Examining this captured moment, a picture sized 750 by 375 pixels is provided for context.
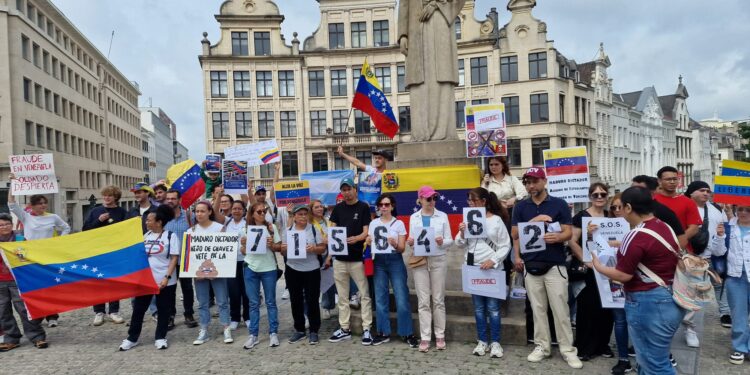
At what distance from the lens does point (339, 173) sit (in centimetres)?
1227

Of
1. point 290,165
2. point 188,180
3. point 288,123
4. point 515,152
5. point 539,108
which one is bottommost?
point 188,180

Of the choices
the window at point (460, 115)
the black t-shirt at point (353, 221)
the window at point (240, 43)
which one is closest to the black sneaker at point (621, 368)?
the black t-shirt at point (353, 221)

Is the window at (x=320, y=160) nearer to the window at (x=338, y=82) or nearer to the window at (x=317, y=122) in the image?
the window at (x=317, y=122)

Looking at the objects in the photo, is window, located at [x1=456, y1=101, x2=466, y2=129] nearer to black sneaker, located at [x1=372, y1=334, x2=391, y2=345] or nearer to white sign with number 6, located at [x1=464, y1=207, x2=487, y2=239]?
black sneaker, located at [x1=372, y1=334, x2=391, y2=345]

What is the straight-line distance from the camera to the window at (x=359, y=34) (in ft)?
134

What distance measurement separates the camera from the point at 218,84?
4062 centimetres

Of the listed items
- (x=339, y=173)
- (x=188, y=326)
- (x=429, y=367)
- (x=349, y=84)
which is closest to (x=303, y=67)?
(x=349, y=84)

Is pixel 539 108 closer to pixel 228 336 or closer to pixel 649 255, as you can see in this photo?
pixel 228 336

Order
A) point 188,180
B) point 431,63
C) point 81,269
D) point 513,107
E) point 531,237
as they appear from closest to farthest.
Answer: point 531,237 < point 81,269 < point 431,63 < point 188,180 < point 513,107

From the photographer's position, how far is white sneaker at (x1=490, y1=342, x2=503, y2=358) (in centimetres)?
610

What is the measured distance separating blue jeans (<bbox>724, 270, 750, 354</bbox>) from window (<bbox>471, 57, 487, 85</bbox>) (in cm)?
3689

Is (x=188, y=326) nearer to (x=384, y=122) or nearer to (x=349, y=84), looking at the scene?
(x=384, y=122)

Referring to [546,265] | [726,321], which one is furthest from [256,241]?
[726,321]

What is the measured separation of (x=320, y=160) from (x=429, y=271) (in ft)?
117
